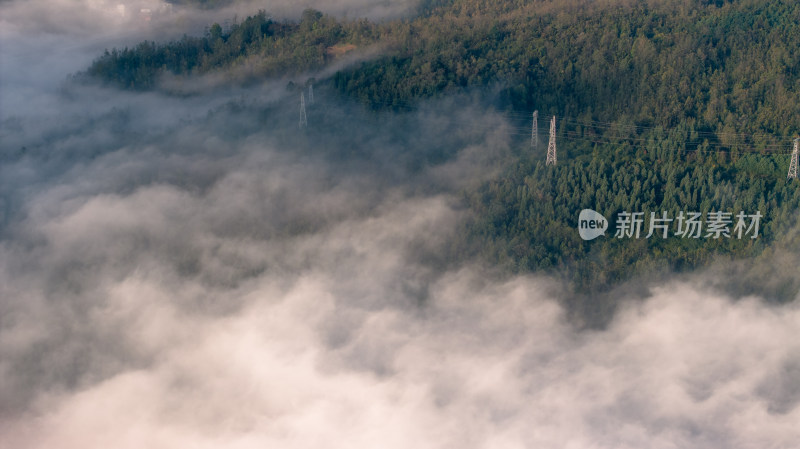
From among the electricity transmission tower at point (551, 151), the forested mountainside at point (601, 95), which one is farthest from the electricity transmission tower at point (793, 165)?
the electricity transmission tower at point (551, 151)

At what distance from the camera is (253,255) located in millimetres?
136125

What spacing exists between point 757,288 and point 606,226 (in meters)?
17.1

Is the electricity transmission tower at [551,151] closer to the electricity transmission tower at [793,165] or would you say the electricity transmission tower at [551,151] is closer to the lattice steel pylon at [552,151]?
the lattice steel pylon at [552,151]

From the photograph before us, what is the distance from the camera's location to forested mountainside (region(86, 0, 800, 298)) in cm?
11369

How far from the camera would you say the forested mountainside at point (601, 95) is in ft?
373

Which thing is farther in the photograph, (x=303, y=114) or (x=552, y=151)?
(x=303, y=114)

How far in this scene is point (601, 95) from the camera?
132500 mm

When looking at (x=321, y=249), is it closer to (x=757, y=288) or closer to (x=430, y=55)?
(x=430, y=55)

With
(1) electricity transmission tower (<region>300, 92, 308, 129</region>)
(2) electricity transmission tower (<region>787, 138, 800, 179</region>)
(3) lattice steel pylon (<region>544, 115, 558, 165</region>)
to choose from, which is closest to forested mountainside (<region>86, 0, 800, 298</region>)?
Result: (3) lattice steel pylon (<region>544, 115, 558, 165</region>)

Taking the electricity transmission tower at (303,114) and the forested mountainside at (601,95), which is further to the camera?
the electricity transmission tower at (303,114)

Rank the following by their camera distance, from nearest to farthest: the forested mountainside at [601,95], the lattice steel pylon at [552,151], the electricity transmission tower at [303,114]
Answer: the lattice steel pylon at [552,151], the forested mountainside at [601,95], the electricity transmission tower at [303,114]

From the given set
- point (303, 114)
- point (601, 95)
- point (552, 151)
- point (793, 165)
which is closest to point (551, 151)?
point (552, 151)

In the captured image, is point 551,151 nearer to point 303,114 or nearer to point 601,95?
point 601,95

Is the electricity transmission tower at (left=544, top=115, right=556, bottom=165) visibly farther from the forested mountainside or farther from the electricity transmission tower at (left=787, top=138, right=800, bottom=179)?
the electricity transmission tower at (left=787, top=138, right=800, bottom=179)
